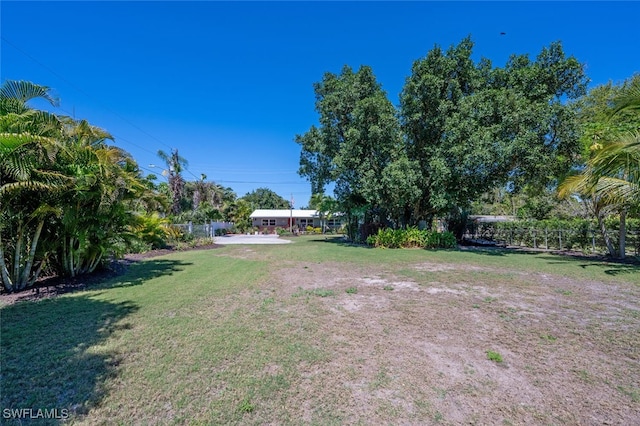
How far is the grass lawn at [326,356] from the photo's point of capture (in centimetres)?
249

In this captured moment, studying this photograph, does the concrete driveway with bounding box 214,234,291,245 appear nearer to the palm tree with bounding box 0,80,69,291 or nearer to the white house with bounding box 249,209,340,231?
the white house with bounding box 249,209,340,231

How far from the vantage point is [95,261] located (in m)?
8.13

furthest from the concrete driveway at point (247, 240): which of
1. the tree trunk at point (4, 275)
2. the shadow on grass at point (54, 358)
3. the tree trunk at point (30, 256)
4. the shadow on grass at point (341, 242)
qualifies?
the shadow on grass at point (54, 358)

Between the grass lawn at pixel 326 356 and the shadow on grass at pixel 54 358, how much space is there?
19 mm

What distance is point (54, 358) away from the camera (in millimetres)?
3273

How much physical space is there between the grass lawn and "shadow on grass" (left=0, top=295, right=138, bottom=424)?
19mm

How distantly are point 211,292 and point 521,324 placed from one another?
18.8ft

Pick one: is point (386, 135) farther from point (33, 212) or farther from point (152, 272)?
point (33, 212)

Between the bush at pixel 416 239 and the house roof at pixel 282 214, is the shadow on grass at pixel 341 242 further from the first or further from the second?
the house roof at pixel 282 214

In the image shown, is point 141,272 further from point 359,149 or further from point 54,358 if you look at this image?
point 359,149

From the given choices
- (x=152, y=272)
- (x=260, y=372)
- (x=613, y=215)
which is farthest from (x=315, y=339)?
(x=613, y=215)

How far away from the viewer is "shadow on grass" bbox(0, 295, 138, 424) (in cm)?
247

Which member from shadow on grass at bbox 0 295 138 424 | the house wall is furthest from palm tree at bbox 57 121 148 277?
the house wall

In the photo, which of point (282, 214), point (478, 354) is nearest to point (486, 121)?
point (478, 354)
